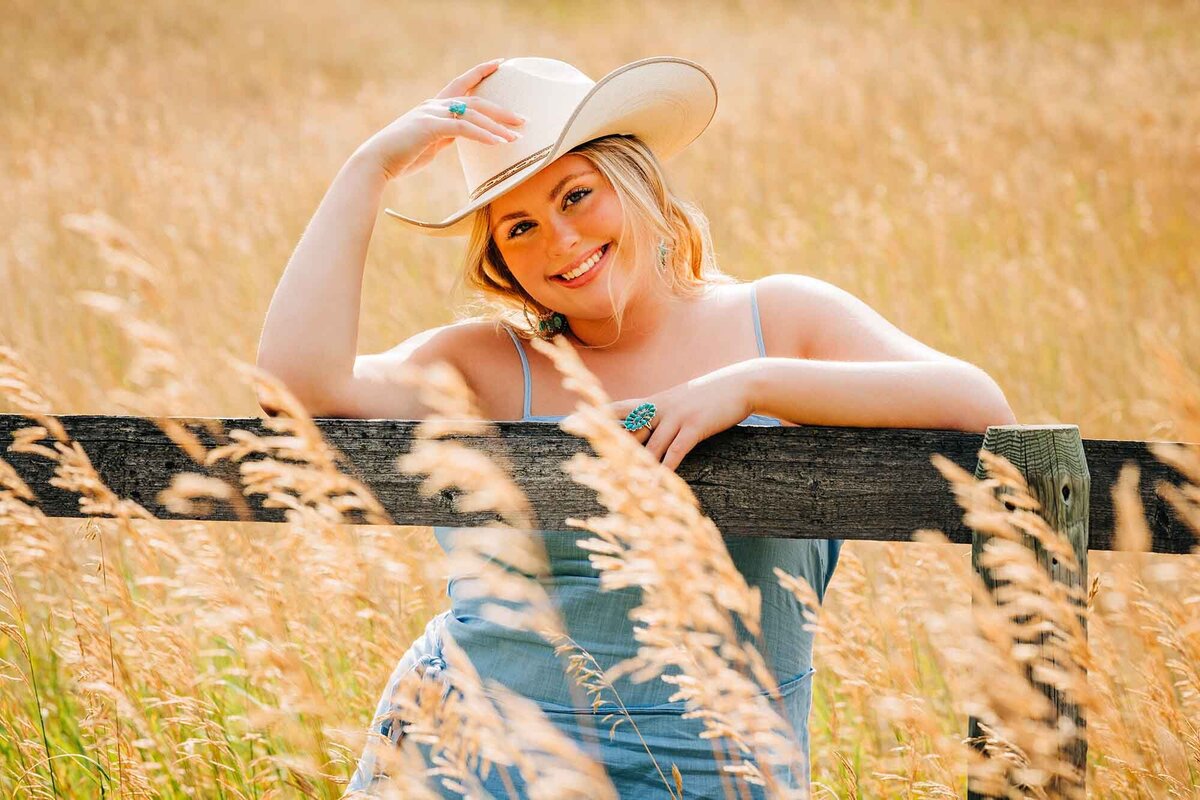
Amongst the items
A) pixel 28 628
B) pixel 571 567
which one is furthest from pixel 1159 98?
pixel 28 628

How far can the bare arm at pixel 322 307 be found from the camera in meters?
2.00

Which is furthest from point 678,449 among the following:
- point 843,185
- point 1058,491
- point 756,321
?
point 843,185

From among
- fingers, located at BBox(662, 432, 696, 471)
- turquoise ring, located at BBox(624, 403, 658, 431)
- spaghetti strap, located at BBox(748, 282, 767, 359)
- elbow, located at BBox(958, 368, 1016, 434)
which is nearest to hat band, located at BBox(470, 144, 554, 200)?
spaghetti strap, located at BBox(748, 282, 767, 359)

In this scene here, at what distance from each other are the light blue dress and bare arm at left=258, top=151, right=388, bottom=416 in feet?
1.40

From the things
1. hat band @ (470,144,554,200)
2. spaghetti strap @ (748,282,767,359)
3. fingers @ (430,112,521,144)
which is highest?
fingers @ (430,112,521,144)

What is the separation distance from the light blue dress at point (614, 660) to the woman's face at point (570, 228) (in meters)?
0.38

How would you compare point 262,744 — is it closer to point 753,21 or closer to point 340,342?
point 340,342

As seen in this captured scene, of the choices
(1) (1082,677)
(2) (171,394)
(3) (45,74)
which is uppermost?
(3) (45,74)

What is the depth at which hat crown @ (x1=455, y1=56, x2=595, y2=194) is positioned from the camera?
A: 2.21m

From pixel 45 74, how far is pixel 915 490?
44.8 ft

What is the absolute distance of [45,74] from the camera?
40.3ft

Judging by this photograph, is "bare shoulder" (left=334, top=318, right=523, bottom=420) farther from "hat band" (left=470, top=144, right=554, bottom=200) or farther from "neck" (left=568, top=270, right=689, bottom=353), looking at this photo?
"hat band" (left=470, top=144, right=554, bottom=200)

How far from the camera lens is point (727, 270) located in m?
6.25

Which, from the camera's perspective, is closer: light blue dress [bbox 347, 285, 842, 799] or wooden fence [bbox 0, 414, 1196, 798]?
wooden fence [bbox 0, 414, 1196, 798]
